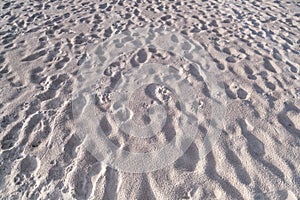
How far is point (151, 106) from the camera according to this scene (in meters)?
4.68

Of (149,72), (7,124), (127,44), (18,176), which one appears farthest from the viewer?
(127,44)

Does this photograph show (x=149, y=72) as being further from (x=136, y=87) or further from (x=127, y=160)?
(x=127, y=160)

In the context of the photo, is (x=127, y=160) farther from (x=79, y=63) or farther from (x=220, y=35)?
(x=220, y=35)

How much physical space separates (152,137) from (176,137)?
338 millimetres

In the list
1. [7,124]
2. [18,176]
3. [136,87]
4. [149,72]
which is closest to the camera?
[18,176]

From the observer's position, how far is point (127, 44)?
6.13 metres

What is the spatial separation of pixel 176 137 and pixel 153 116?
53cm

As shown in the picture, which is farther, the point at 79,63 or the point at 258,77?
the point at 79,63

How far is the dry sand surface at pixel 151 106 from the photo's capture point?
3652 millimetres

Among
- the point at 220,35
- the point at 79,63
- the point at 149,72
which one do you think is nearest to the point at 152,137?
the point at 149,72

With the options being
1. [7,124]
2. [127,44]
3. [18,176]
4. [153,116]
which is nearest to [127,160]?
[153,116]

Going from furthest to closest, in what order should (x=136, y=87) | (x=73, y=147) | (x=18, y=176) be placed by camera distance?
(x=136, y=87) → (x=73, y=147) → (x=18, y=176)

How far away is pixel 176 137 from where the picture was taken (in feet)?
13.7

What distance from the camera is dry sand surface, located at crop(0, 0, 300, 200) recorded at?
3.65 meters
